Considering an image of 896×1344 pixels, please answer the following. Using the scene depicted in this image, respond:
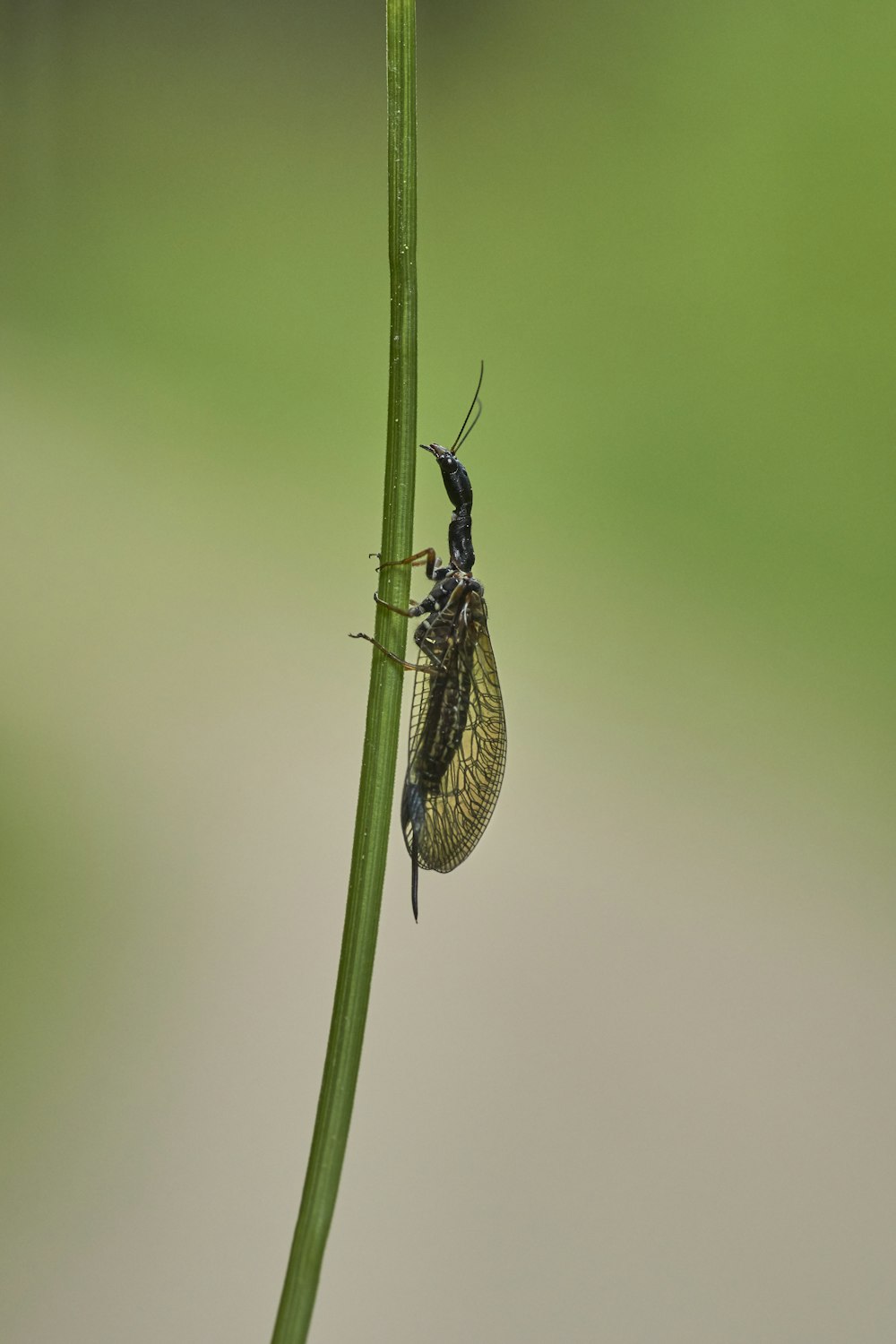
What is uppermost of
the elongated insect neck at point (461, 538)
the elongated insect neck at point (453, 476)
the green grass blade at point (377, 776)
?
the elongated insect neck at point (453, 476)

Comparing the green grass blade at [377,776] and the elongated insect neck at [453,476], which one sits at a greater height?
the elongated insect neck at [453,476]

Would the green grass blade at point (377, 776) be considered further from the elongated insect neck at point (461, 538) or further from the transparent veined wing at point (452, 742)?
the elongated insect neck at point (461, 538)

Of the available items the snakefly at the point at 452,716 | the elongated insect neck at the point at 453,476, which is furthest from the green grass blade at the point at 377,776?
the elongated insect neck at the point at 453,476

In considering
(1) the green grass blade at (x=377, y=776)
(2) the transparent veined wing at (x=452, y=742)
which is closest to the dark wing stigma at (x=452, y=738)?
(2) the transparent veined wing at (x=452, y=742)

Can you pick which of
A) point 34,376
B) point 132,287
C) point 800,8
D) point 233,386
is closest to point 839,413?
point 800,8

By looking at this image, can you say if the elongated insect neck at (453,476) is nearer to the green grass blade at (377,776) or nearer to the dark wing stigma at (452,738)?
the dark wing stigma at (452,738)

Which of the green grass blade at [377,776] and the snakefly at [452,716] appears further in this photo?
the snakefly at [452,716]

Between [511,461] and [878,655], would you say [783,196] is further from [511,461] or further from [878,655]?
[878,655]

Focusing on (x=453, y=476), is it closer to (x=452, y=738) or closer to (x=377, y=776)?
(x=452, y=738)

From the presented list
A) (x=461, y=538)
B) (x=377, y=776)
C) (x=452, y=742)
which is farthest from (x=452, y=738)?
(x=377, y=776)
